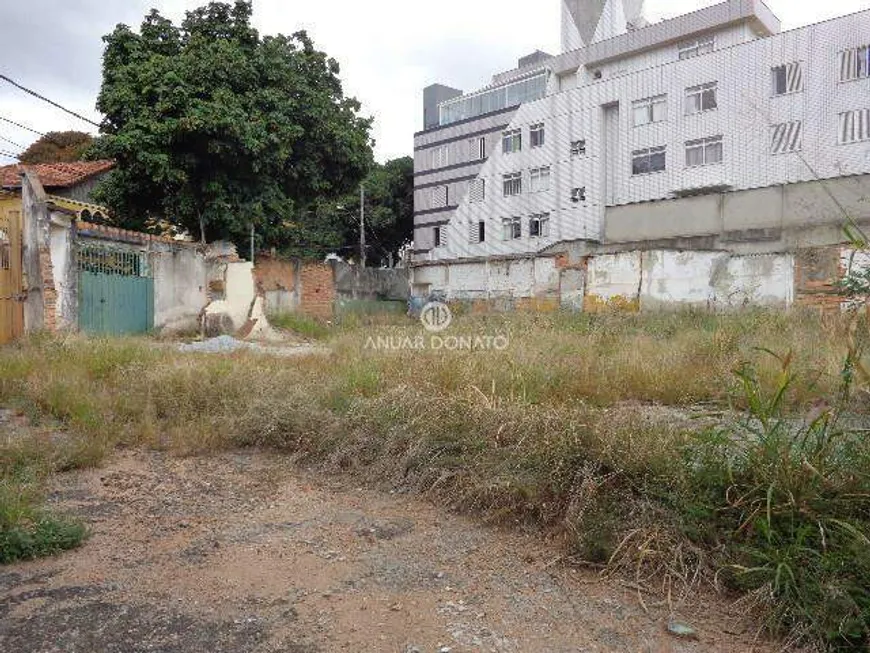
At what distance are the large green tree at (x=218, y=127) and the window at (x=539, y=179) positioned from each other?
43.6 feet

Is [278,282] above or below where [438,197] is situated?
below

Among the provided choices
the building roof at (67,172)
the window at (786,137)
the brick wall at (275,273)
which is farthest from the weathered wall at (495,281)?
the building roof at (67,172)

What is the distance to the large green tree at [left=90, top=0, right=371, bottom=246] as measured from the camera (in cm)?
1297

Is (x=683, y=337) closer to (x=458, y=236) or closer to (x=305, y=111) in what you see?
(x=305, y=111)

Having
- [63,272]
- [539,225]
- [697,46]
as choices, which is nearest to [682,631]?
[63,272]

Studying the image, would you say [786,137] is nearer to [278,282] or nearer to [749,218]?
[749,218]

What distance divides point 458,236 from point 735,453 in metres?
29.2

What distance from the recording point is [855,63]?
1886 centimetres

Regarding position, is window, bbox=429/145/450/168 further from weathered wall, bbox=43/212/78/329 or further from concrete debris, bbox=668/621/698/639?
concrete debris, bbox=668/621/698/639

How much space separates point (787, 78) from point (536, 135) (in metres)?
10.3

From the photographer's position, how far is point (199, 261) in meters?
13.1

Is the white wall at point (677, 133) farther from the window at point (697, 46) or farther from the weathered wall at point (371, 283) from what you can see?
the weathered wall at point (371, 283)

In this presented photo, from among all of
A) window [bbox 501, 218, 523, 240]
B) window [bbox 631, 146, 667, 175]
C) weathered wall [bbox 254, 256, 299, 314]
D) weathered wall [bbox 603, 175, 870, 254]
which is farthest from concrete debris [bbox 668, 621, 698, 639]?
window [bbox 501, 218, 523, 240]

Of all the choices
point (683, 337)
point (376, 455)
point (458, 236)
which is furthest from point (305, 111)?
point (458, 236)
